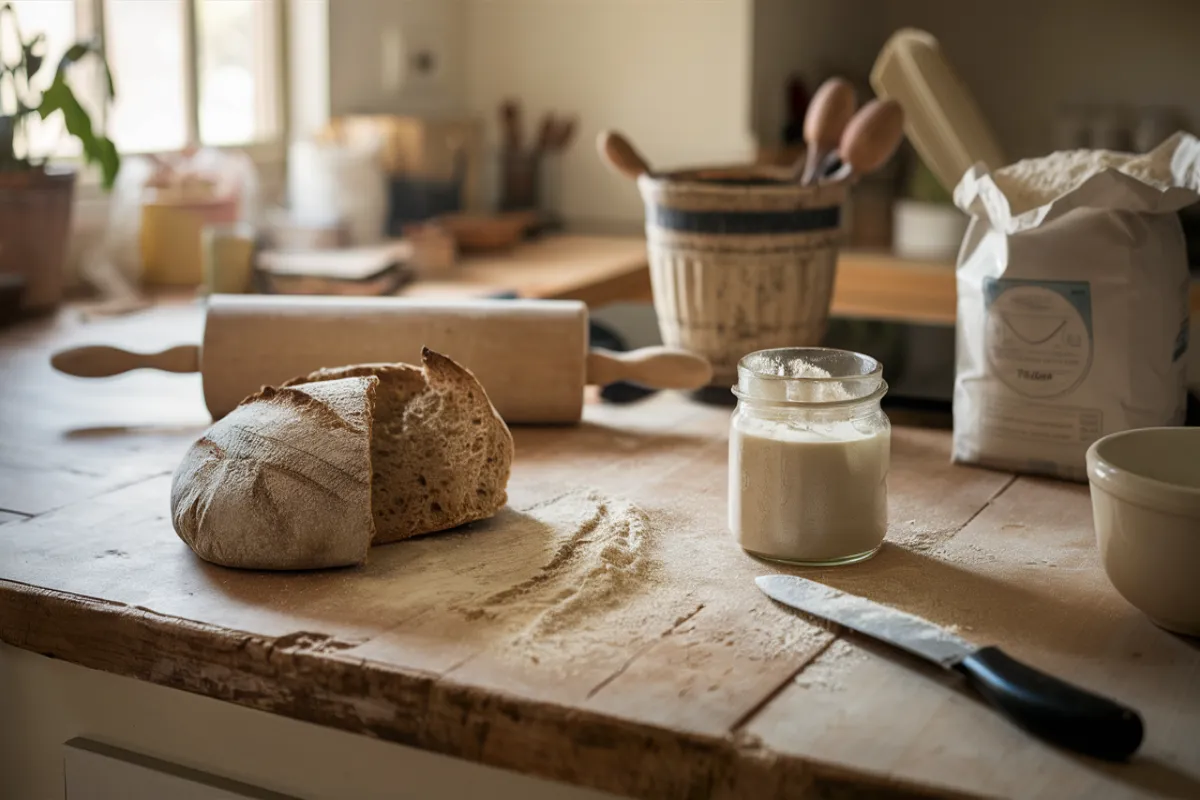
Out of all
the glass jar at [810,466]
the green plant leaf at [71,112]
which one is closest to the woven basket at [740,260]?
the glass jar at [810,466]

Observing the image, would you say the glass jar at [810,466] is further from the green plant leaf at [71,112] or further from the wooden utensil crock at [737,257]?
the green plant leaf at [71,112]

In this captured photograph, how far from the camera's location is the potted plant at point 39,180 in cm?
155

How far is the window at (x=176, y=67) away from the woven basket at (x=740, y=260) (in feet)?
3.72

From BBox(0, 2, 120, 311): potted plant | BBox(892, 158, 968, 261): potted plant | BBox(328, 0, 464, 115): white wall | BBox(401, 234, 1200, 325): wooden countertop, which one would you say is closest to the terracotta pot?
BBox(0, 2, 120, 311): potted plant

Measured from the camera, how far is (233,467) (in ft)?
2.58

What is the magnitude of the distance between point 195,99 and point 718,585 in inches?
67.1

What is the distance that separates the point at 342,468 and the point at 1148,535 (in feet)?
1.51

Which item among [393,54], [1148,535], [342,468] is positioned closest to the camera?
[1148,535]

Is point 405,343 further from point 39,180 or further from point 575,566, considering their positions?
point 39,180

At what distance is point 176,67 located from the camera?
7.04 feet

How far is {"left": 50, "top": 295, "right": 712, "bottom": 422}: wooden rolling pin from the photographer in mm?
1104

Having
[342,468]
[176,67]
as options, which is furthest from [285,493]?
[176,67]

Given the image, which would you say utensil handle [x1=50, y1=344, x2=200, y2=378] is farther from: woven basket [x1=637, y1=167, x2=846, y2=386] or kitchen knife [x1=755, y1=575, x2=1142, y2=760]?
kitchen knife [x1=755, y1=575, x2=1142, y2=760]

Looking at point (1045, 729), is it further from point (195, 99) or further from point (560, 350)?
point (195, 99)
